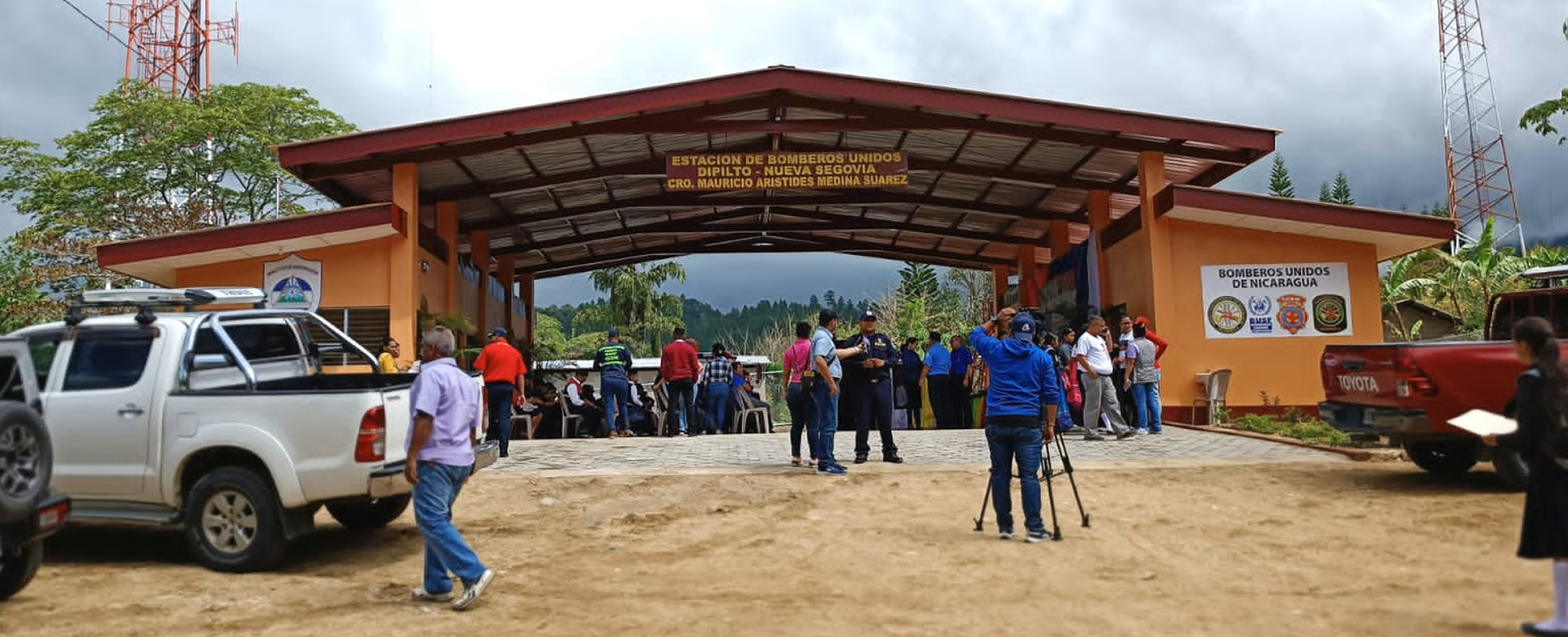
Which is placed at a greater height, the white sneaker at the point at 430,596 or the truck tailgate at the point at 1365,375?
the truck tailgate at the point at 1365,375

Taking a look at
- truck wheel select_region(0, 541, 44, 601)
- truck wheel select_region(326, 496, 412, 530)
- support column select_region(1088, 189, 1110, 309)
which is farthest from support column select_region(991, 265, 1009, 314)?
truck wheel select_region(0, 541, 44, 601)

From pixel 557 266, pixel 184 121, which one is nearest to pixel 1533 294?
pixel 557 266

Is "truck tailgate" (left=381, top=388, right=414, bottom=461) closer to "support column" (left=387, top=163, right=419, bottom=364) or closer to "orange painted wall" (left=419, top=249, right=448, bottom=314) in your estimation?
"support column" (left=387, top=163, right=419, bottom=364)

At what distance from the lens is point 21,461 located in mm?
5184

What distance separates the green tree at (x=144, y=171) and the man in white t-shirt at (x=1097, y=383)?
988 inches

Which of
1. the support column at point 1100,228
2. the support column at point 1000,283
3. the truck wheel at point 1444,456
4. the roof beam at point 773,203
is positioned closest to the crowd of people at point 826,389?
the support column at point 1100,228

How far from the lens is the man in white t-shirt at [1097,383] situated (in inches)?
475

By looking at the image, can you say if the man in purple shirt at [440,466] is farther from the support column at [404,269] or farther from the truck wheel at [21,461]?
the support column at [404,269]

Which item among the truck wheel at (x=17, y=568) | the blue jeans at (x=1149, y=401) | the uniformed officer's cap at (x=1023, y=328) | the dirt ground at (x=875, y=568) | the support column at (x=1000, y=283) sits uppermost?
the support column at (x=1000, y=283)

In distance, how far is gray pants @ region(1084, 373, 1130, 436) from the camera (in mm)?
12266

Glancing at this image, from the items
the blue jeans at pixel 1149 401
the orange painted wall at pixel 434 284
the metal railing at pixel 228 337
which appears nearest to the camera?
the metal railing at pixel 228 337

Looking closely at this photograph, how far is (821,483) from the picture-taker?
30.2 ft

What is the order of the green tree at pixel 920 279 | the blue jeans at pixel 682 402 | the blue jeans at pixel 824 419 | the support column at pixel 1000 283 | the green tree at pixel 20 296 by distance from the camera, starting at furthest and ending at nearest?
1. the green tree at pixel 920 279
2. the support column at pixel 1000 283
3. the green tree at pixel 20 296
4. the blue jeans at pixel 682 402
5. the blue jeans at pixel 824 419

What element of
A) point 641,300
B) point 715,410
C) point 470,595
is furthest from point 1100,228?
point 641,300
